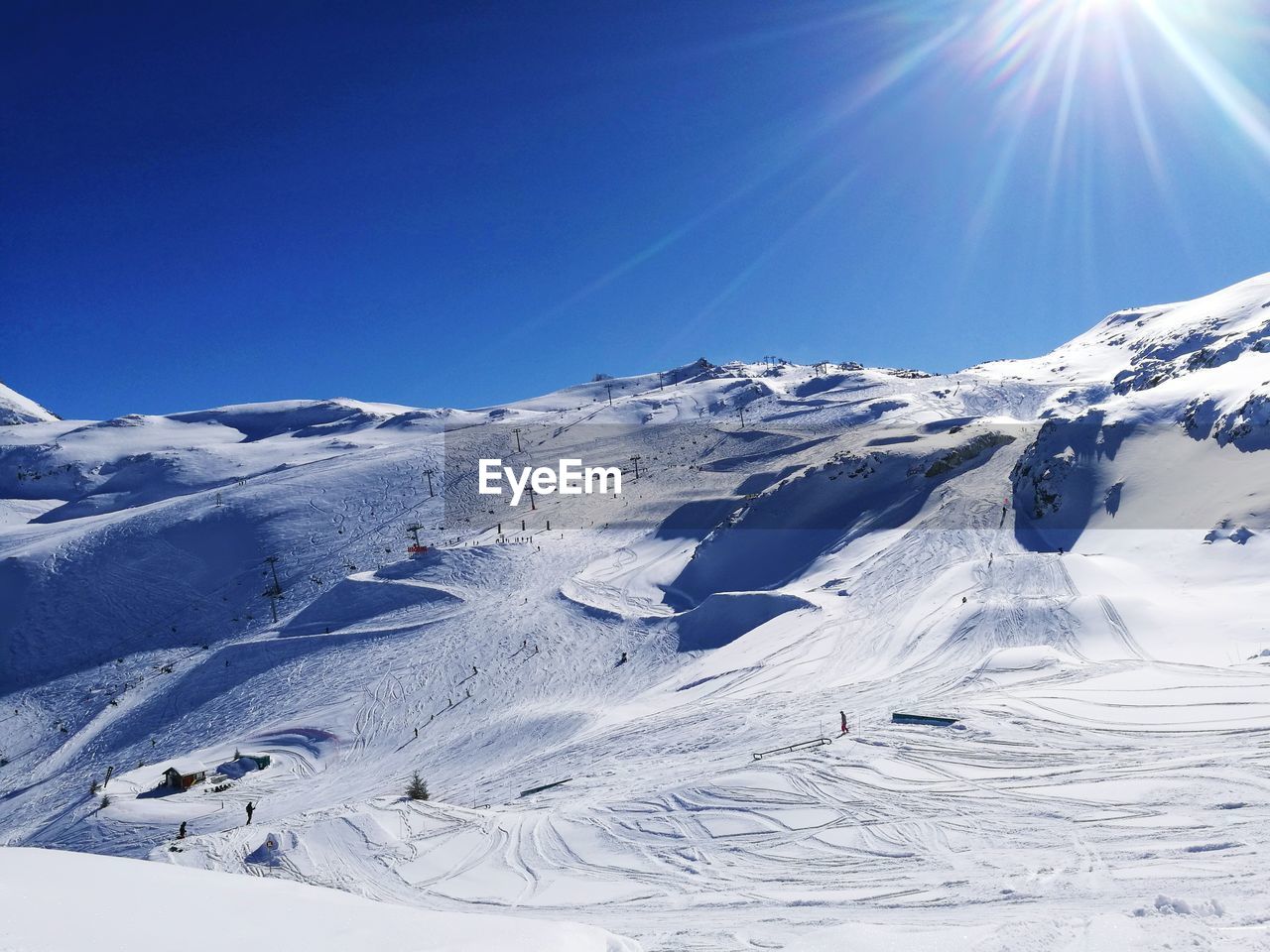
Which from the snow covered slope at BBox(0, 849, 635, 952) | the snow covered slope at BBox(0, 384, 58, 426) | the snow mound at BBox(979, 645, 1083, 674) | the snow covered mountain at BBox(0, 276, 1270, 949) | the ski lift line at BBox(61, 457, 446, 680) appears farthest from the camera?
the snow covered slope at BBox(0, 384, 58, 426)

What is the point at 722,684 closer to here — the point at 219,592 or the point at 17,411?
the point at 219,592

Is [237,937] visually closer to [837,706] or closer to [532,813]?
[532,813]

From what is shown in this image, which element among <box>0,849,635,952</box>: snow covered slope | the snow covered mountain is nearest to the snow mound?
the snow covered mountain

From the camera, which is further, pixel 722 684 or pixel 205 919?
pixel 722 684

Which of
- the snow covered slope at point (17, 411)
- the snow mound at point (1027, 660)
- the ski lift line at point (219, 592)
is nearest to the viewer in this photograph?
the snow mound at point (1027, 660)

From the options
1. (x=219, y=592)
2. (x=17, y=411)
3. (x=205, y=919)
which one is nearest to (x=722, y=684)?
(x=205, y=919)

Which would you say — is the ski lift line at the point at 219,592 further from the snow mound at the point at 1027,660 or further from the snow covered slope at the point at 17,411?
the snow covered slope at the point at 17,411

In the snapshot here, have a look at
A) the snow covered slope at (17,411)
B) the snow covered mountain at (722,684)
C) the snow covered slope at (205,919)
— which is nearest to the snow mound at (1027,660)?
the snow covered mountain at (722,684)

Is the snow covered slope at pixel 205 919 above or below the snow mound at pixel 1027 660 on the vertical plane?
below

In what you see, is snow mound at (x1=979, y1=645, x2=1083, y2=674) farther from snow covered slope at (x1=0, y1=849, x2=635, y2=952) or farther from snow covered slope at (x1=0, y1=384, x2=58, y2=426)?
snow covered slope at (x1=0, y1=384, x2=58, y2=426)
